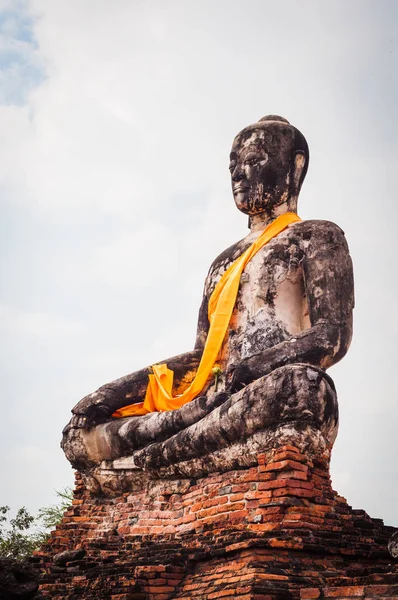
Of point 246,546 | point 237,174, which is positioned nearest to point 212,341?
point 237,174

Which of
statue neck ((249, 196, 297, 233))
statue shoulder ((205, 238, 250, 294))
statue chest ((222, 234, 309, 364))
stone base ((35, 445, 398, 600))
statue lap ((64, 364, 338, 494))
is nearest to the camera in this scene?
stone base ((35, 445, 398, 600))

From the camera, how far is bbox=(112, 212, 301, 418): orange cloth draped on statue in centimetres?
955

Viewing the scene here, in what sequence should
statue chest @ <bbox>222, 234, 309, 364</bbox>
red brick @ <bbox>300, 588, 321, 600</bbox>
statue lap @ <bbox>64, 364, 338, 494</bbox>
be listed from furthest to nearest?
statue chest @ <bbox>222, 234, 309, 364</bbox> → statue lap @ <bbox>64, 364, 338, 494</bbox> → red brick @ <bbox>300, 588, 321, 600</bbox>

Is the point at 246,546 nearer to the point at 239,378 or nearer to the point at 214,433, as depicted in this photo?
the point at 214,433

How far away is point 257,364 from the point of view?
846 cm

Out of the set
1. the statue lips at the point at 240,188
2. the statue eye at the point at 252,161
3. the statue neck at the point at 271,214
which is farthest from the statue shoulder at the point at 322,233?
the statue eye at the point at 252,161

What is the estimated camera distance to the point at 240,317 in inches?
380

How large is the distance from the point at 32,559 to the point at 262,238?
4.36 metres

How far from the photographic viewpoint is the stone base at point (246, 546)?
651 cm

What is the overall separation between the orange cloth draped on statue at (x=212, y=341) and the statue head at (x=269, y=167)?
1.03ft

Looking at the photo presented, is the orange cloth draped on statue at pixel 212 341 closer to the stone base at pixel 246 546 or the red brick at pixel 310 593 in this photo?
the stone base at pixel 246 546

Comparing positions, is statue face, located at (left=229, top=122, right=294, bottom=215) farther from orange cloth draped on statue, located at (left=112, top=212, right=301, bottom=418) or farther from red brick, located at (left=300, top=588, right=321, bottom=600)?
red brick, located at (left=300, top=588, right=321, bottom=600)

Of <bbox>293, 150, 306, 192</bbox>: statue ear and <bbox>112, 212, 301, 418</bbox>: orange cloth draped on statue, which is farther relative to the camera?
<bbox>293, 150, 306, 192</bbox>: statue ear

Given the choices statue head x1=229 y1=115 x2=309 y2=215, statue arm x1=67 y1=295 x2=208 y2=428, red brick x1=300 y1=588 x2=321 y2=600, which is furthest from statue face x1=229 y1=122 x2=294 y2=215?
red brick x1=300 y1=588 x2=321 y2=600
